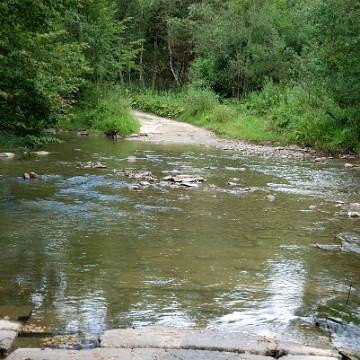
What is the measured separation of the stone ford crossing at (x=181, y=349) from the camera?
4.21m

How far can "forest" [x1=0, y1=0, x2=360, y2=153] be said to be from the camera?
945cm

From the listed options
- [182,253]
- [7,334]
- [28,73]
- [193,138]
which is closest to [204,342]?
[7,334]

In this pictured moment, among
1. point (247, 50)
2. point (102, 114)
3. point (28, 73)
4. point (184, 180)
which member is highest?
point (247, 50)

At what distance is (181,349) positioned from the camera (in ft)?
14.4

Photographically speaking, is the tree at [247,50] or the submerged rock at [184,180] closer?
the submerged rock at [184,180]

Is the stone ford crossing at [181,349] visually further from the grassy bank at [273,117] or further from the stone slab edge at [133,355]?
the grassy bank at [273,117]

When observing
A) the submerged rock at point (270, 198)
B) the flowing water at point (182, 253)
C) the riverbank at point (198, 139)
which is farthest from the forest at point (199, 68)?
the submerged rock at point (270, 198)

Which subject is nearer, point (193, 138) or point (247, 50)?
point (193, 138)

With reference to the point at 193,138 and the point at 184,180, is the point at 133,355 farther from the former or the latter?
the point at 193,138

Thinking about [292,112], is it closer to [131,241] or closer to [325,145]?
[325,145]

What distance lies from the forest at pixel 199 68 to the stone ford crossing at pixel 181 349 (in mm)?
5938

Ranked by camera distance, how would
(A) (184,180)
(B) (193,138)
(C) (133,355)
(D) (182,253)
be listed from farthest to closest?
(B) (193,138), (A) (184,180), (D) (182,253), (C) (133,355)

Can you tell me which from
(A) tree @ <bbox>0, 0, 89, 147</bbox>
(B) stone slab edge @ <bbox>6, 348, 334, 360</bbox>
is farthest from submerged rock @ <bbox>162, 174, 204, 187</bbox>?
(B) stone slab edge @ <bbox>6, 348, 334, 360</bbox>

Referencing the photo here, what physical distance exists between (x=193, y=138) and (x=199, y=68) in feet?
44.2
